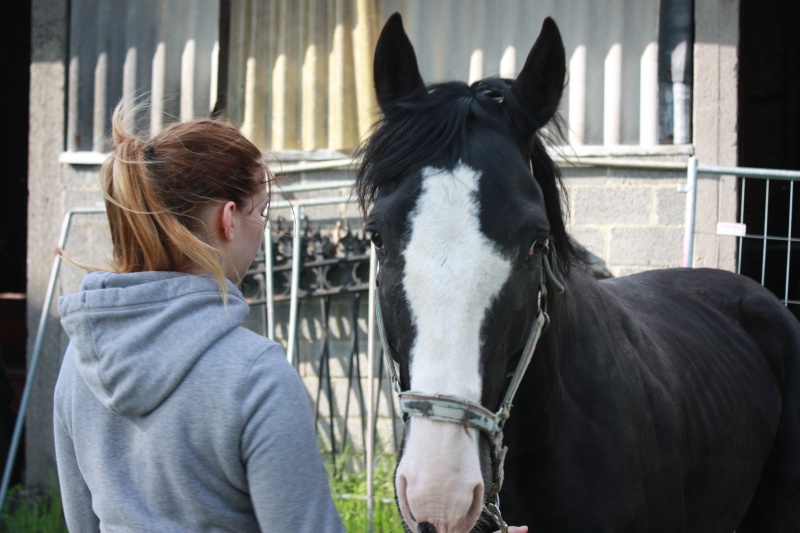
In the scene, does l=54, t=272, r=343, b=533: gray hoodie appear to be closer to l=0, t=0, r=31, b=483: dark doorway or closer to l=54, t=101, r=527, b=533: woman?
l=54, t=101, r=527, b=533: woman

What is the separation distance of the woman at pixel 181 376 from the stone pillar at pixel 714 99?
164 inches

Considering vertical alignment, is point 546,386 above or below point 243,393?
below

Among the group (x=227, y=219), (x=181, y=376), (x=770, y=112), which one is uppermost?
(x=770, y=112)

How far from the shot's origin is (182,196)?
132cm

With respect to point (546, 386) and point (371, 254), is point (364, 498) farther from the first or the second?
point (546, 386)

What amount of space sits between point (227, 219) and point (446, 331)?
1.68ft

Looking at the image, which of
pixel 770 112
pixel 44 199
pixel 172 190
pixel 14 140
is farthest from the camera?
pixel 770 112

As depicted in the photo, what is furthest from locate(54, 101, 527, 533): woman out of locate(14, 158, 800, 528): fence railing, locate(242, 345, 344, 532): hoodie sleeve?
locate(14, 158, 800, 528): fence railing

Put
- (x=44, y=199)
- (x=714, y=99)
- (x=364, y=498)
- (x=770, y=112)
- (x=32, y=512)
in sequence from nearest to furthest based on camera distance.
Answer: (x=364, y=498) < (x=32, y=512) < (x=714, y=99) < (x=44, y=199) < (x=770, y=112)

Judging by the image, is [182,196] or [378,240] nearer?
[182,196]

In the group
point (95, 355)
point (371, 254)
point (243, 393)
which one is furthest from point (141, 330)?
point (371, 254)

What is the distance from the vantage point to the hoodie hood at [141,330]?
1224 millimetres

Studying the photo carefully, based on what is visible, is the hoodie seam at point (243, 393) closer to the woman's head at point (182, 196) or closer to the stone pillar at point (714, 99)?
the woman's head at point (182, 196)

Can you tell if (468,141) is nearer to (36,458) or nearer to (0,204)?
(36,458)
